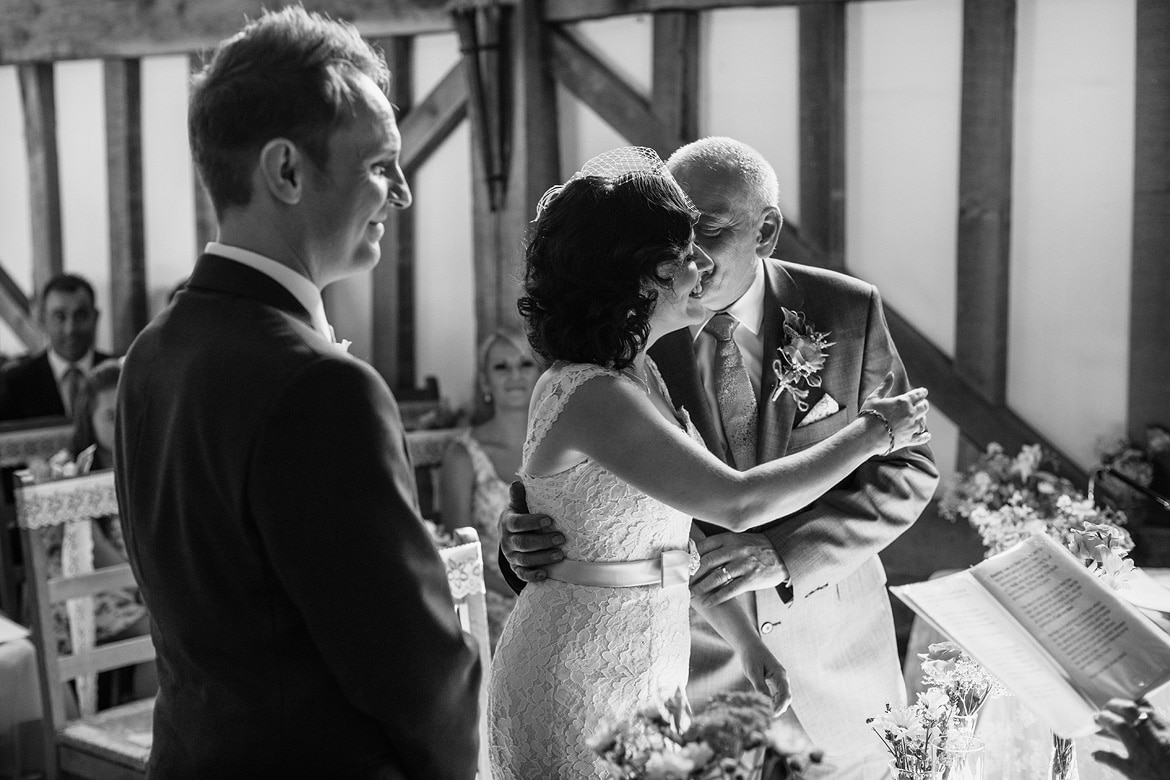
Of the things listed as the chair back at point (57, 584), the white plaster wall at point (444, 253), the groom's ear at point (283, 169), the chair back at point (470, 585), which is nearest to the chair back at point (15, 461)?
the chair back at point (57, 584)

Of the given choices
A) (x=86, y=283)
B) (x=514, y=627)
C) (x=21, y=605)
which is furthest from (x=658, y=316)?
(x=86, y=283)

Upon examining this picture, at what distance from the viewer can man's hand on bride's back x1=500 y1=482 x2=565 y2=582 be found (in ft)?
6.01

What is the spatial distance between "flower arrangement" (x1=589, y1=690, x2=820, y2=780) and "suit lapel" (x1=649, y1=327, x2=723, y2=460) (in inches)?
36.8

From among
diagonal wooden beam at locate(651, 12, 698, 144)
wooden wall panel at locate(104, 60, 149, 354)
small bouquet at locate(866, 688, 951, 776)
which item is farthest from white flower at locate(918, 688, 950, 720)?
wooden wall panel at locate(104, 60, 149, 354)

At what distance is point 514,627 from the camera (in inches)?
74.0

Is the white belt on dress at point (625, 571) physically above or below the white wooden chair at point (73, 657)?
above

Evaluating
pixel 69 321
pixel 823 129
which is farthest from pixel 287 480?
pixel 69 321

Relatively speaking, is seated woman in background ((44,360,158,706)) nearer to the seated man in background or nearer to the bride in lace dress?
the seated man in background

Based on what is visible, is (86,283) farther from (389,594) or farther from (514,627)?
(389,594)

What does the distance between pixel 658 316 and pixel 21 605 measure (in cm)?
411

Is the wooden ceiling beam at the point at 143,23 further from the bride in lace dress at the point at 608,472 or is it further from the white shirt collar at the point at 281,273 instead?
the white shirt collar at the point at 281,273

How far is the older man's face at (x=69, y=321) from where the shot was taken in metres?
6.20

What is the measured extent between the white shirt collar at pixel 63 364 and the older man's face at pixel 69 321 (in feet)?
0.08

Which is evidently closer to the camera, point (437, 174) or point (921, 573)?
point (921, 573)
